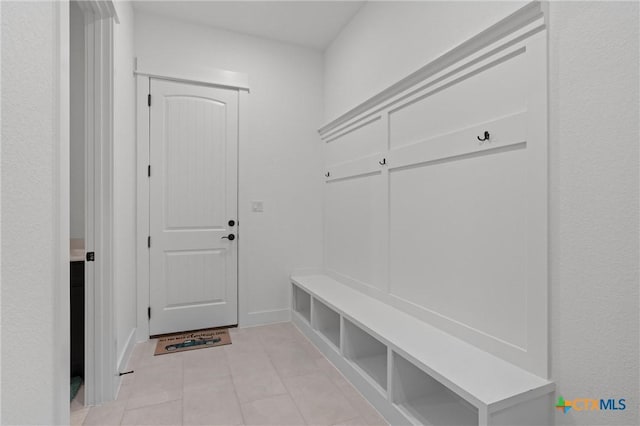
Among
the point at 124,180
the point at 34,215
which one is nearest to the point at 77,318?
the point at 124,180

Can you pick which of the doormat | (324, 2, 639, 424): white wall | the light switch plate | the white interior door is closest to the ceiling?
the white interior door

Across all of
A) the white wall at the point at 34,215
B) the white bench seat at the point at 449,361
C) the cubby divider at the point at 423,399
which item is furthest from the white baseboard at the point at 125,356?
the cubby divider at the point at 423,399

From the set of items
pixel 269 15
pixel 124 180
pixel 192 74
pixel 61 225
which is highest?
pixel 269 15

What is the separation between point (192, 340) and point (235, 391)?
964mm

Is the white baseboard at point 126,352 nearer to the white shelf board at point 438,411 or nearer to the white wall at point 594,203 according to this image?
the white shelf board at point 438,411

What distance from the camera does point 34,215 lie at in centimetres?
91

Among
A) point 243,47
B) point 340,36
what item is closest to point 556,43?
point 340,36

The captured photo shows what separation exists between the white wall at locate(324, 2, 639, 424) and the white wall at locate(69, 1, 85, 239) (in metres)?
2.98

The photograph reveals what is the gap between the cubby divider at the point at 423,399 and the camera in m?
1.65

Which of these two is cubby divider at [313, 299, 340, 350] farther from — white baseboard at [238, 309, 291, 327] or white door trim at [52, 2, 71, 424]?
white door trim at [52, 2, 71, 424]

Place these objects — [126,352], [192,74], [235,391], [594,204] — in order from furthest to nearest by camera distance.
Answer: [192,74], [126,352], [235,391], [594,204]

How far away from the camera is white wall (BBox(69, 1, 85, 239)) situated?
2488mm

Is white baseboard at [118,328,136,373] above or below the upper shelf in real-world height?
below

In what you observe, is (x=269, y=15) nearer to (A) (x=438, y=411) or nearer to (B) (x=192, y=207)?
(B) (x=192, y=207)
